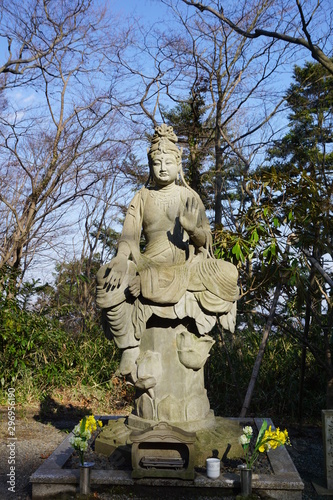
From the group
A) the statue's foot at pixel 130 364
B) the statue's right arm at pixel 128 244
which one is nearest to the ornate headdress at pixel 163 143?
the statue's right arm at pixel 128 244

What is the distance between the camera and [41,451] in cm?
490

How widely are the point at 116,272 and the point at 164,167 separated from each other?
109cm

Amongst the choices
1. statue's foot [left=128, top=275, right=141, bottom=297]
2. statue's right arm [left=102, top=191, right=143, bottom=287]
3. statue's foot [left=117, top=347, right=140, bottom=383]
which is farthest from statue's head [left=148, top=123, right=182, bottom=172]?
statue's foot [left=117, top=347, right=140, bottom=383]

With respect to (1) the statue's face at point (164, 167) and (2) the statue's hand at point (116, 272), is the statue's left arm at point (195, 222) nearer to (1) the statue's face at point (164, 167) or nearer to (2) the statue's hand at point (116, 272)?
(1) the statue's face at point (164, 167)

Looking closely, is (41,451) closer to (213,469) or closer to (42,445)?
(42,445)

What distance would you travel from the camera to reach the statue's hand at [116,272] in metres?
3.72

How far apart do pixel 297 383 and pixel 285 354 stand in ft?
1.84

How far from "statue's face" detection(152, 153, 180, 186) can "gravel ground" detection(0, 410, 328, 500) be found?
2.46 meters

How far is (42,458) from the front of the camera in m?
4.63

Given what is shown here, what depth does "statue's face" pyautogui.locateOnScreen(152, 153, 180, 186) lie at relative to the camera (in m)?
4.27

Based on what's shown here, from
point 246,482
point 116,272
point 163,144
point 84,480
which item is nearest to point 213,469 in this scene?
point 246,482

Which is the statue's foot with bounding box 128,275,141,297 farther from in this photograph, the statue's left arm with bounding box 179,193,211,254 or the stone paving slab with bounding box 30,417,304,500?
the stone paving slab with bounding box 30,417,304,500

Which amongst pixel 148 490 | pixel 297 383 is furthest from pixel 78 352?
pixel 148 490

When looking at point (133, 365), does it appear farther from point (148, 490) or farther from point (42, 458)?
point (42, 458)
